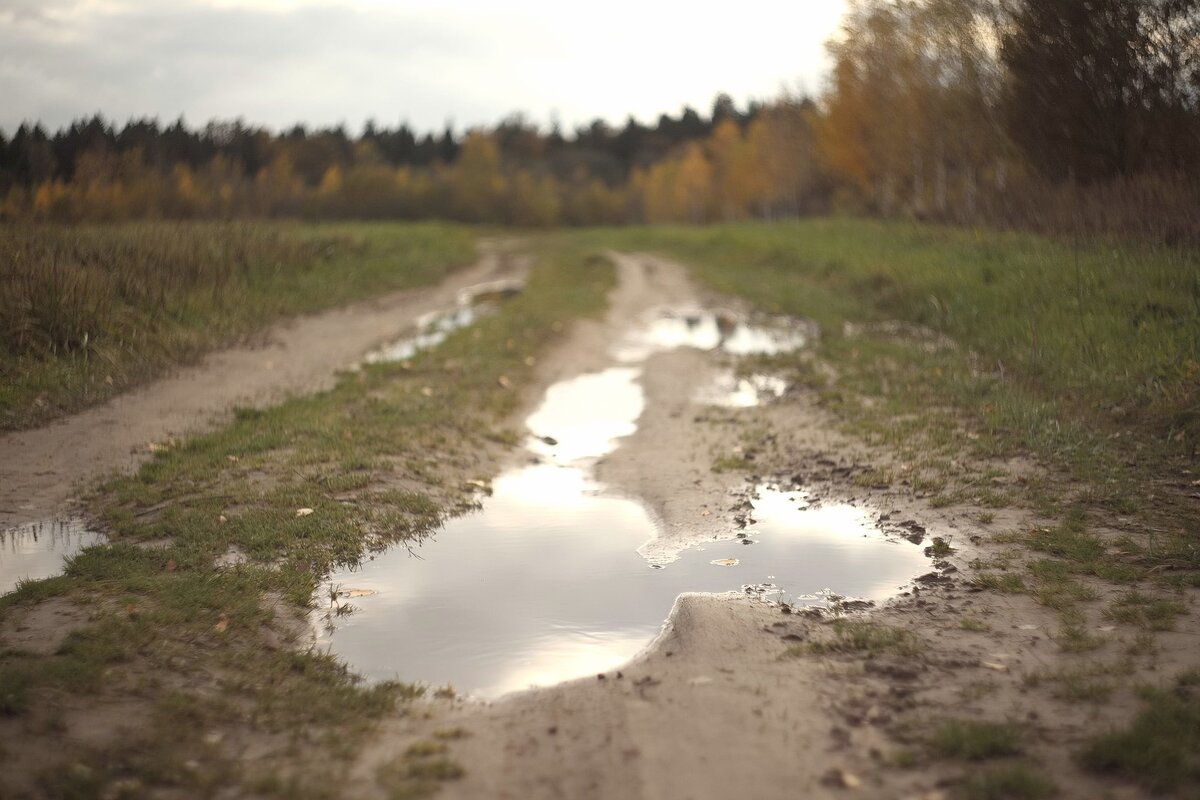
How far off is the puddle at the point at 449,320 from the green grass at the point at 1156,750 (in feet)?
34.2

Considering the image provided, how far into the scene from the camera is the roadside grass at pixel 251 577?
3801 millimetres

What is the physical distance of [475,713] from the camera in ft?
13.8

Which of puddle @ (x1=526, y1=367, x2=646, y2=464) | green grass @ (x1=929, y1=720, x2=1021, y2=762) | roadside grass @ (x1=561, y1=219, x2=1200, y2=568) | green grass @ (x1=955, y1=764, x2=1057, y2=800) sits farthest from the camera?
puddle @ (x1=526, y1=367, x2=646, y2=464)

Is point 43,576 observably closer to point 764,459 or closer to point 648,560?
point 648,560

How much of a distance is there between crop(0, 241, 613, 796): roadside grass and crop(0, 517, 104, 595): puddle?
210mm

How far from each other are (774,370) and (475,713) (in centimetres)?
889

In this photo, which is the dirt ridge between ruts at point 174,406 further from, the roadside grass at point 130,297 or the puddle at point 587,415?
the puddle at point 587,415

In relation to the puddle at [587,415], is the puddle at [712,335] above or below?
above

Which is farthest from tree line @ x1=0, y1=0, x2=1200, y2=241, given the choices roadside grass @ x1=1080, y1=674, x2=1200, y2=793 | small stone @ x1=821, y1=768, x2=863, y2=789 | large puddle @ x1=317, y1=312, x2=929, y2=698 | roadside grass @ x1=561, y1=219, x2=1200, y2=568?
small stone @ x1=821, y1=768, x2=863, y2=789

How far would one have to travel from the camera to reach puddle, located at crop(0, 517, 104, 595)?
18.5ft

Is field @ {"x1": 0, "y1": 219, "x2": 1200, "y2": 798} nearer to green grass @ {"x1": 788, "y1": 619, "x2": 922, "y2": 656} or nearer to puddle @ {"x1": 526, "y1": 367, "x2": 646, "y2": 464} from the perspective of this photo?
green grass @ {"x1": 788, "y1": 619, "x2": 922, "y2": 656}

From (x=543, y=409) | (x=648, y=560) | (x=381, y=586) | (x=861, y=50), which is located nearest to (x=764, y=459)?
(x=648, y=560)

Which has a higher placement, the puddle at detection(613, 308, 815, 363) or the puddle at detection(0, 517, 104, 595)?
the puddle at detection(613, 308, 815, 363)

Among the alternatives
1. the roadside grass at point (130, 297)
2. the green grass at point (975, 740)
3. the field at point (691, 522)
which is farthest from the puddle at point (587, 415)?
the green grass at point (975, 740)
